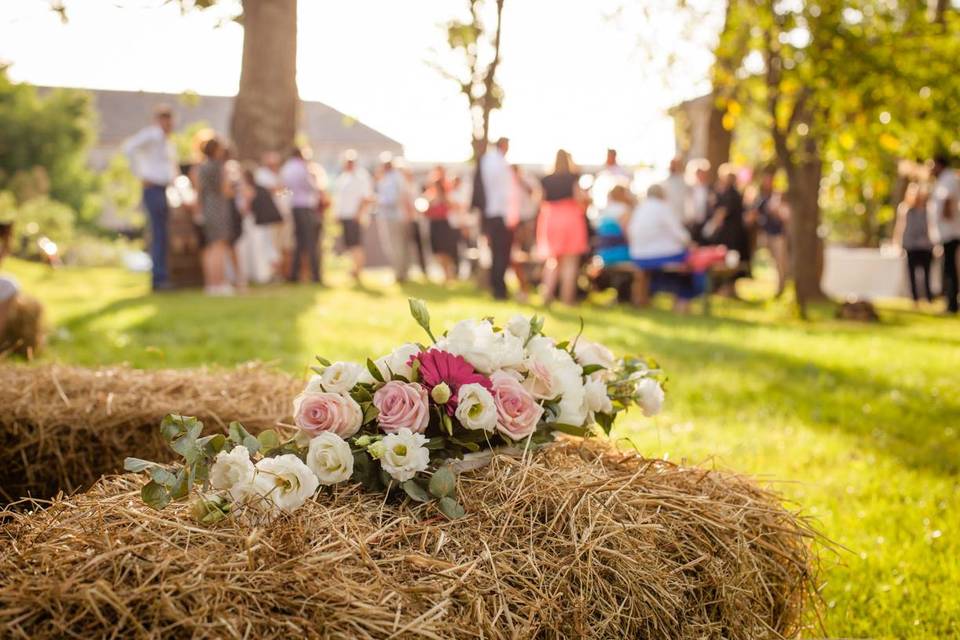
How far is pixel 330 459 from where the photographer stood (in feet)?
7.02

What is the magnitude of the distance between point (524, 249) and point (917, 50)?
27.9 ft

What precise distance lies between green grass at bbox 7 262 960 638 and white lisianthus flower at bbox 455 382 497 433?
0.79 m

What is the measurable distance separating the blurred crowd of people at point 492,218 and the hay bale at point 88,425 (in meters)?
Result: 9.97

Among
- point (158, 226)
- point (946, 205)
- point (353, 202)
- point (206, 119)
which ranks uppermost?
point (206, 119)

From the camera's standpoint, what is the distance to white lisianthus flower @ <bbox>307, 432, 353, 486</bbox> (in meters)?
2.14

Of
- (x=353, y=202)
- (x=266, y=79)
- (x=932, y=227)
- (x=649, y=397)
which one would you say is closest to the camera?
(x=649, y=397)

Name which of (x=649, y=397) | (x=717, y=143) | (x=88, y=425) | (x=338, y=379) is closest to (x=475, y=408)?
(x=338, y=379)

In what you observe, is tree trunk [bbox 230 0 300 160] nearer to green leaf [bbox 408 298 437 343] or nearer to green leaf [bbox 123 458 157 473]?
green leaf [bbox 408 298 437 343]

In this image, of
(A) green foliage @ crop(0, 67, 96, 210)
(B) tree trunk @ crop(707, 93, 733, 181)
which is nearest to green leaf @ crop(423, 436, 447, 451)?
(B) tree trunk @ crop(707, 93, 733, 181)

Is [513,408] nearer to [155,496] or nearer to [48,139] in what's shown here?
[155,496]

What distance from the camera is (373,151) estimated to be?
227 ft

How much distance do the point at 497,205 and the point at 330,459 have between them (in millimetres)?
12122

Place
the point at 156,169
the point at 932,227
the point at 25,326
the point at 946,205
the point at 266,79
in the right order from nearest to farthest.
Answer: the point at 25,326
the point at 156,169
the point at 946,205
the point at 932,227
the point at 266,79

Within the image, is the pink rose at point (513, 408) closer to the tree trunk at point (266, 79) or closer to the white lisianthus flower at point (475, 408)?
the white lisianthus flower at point (475, 408)
